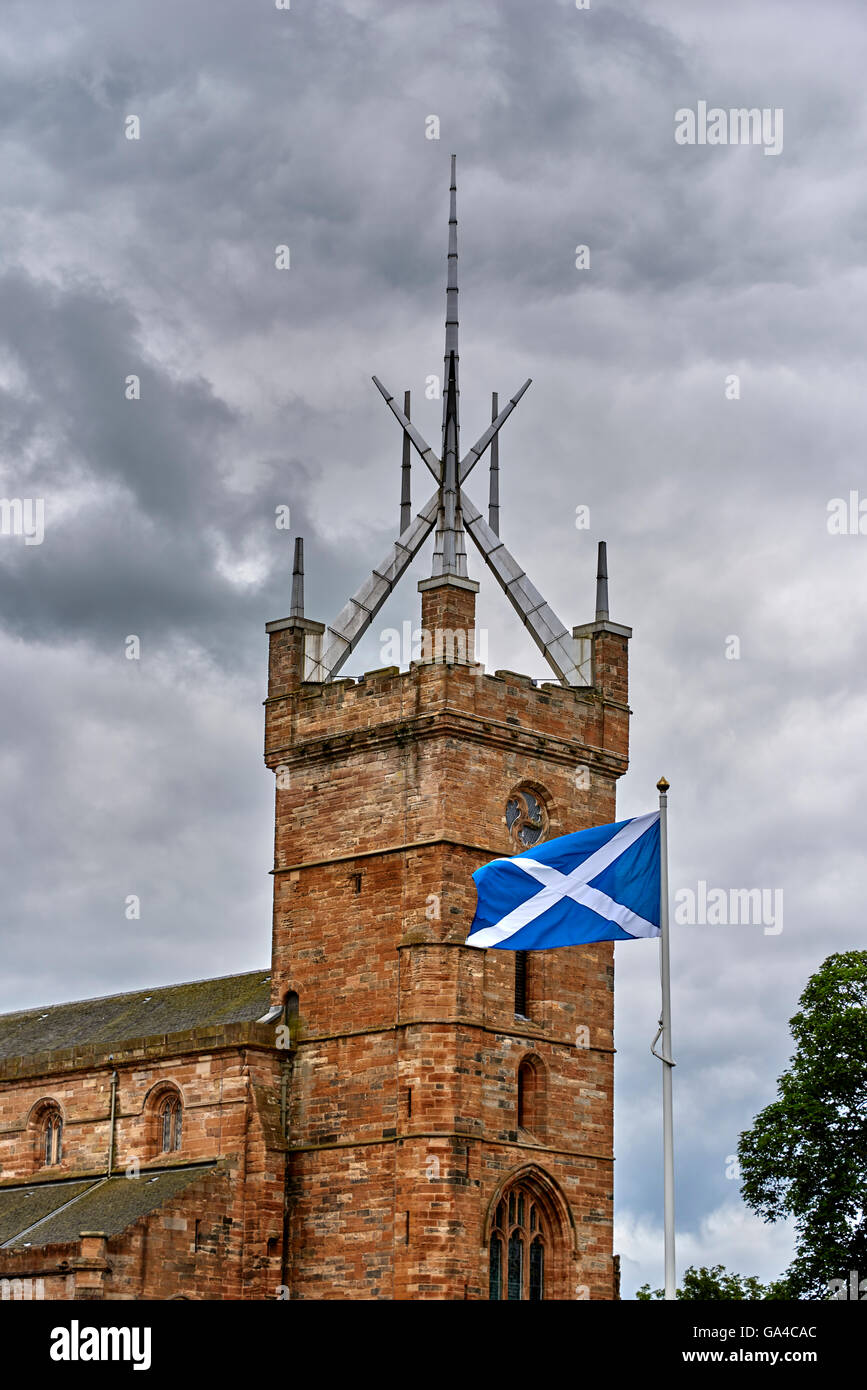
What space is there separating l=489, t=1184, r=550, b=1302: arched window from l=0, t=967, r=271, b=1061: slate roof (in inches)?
344

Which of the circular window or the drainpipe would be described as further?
the drainpipe

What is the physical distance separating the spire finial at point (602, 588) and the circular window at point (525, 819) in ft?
20.8

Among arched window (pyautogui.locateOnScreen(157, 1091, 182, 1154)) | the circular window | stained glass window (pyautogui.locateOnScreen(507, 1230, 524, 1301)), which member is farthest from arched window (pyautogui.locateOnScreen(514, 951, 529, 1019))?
arched window (pyautogui.locateOnScreen(157, 1091, 182, 1154))

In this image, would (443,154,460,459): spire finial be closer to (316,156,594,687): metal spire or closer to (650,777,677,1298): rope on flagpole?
(316,156,594,687): metal spire

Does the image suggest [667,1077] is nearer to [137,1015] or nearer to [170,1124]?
[170,1124]

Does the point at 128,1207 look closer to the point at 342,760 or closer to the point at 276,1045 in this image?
→ the point at 276,1045

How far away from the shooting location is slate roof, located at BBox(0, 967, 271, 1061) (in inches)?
2459

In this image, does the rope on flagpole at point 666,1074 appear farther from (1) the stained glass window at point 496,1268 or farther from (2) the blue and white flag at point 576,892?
(1) the stained glass window at point 496,1268

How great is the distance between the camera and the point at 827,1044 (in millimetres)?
61844

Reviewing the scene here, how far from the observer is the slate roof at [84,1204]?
56.1m

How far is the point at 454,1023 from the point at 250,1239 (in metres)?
7.57
